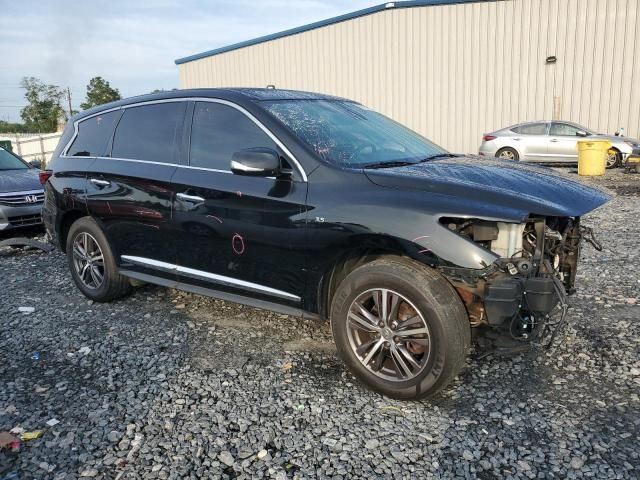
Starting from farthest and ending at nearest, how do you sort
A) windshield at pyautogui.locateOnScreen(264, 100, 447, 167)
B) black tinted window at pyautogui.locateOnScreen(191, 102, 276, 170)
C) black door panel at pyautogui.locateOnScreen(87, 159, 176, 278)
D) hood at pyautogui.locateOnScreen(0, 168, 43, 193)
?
hood at pyautogui.locateOnScreen(0, 168, 43, 193), black door panel at pyautogui.locateOnScreen(87, 159, 176, 278), black tinted window at pyautogui.locateOnScreen(191, 102, 276, 170), windshield at pyautogui.locateOnScreen(264, 100, 447, 167)

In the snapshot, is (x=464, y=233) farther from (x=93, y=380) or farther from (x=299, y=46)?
(x=299, y=46)

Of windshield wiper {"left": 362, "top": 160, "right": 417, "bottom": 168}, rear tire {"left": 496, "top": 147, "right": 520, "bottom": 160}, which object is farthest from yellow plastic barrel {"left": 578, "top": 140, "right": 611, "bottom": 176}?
windshield wiper {"left": 362, "top": 160, "right": 417, "bottom": 168}

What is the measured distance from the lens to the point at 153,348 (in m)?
3.95

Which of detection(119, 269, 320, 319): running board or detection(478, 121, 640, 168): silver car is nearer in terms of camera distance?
detection(119, 269, 320, 319): running board

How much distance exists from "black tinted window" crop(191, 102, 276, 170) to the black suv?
0.01 metres

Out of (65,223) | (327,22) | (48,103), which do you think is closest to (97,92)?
(48,103)

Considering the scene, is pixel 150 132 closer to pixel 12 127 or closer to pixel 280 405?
pixel 280 405

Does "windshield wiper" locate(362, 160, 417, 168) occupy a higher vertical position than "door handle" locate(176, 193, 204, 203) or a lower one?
higher

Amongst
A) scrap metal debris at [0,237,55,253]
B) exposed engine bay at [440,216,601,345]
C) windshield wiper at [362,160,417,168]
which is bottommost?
scrap metal debris at [0,237,55,253]

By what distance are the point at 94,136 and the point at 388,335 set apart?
3.45 meters

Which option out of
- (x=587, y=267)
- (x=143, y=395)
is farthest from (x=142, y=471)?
(x=587, y=267)

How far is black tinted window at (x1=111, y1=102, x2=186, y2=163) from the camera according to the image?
4.18 m

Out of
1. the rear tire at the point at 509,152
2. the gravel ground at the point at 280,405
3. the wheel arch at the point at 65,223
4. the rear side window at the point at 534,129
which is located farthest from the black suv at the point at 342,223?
the rear side window at the point at 534,129

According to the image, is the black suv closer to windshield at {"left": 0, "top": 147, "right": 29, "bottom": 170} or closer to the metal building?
windshield at {"left": 0, "top": 147, "right": 29, "bottom": 170}
